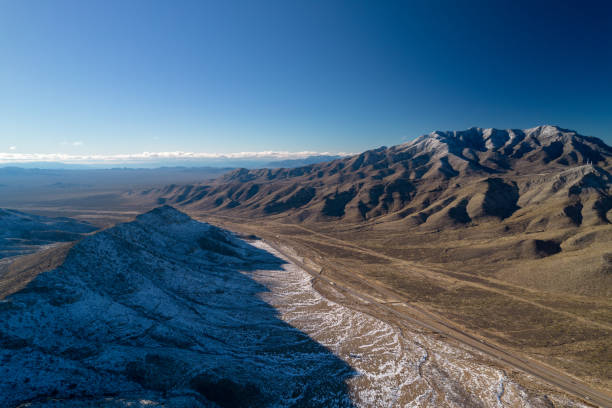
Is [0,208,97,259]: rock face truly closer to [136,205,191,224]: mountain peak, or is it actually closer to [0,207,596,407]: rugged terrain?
[136,205,191,224]: mountain peak

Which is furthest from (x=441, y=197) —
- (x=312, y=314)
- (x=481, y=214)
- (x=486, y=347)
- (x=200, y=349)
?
(x=200, y=349)

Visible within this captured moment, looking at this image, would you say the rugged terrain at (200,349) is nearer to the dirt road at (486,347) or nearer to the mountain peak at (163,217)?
the dirt road at (486,347)

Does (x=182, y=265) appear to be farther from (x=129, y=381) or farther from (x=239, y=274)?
(x=129, y=381)

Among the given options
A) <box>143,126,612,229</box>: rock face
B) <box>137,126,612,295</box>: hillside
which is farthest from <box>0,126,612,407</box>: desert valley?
<box>143,126,612,229</box>: rock face

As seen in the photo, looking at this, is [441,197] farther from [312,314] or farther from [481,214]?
[312,314]

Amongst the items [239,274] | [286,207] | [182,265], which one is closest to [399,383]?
[239,274]
